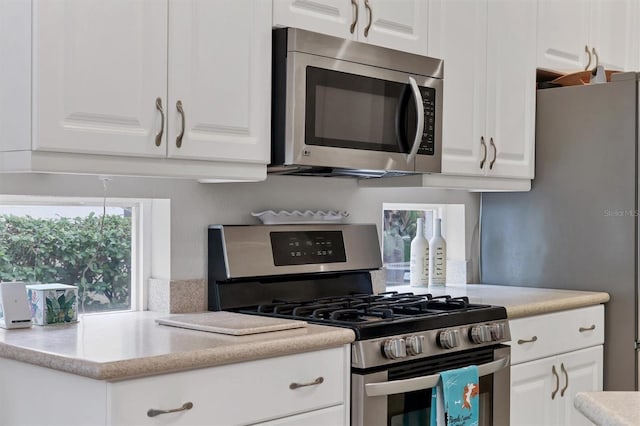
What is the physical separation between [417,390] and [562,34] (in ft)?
6.05

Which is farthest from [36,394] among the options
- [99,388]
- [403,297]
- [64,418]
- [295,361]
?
[403,297]

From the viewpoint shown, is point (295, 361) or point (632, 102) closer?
point (295, 361)

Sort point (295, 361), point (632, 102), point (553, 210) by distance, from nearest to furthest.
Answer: point (295, 361) → point (632, 102) → point (553, 210)

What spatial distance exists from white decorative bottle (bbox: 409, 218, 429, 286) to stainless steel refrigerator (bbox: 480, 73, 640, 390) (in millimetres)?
388

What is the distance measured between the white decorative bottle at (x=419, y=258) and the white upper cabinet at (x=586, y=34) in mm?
839

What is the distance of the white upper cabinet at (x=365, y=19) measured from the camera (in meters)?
2.59

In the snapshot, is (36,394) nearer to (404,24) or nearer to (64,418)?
(64,418)

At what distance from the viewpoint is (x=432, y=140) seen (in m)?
2.97

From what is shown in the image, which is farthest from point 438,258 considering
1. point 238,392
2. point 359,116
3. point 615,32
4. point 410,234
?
point 238,392

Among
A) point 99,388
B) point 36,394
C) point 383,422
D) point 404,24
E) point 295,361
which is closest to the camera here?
point 99,388

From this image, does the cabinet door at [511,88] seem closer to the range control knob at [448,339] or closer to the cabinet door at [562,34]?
the cabinet door at [562,34]

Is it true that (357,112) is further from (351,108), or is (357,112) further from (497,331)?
(497,331)

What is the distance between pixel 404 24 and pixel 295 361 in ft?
4.27

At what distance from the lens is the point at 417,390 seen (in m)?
2.49
